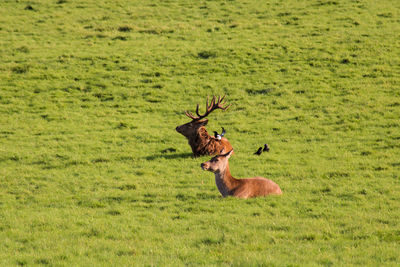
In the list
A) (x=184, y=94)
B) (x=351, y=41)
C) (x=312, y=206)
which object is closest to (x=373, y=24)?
(x=351, y=41)

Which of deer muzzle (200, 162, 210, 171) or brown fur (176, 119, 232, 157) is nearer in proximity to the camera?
deer muzzle (200, 162, 210, 171)

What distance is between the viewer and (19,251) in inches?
374

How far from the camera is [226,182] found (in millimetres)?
12320

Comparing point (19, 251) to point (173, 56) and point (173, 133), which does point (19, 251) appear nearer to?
point (173, 133)

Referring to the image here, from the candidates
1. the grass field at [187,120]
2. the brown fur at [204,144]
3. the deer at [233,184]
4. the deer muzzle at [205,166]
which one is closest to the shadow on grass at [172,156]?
the grass field at [187,120]

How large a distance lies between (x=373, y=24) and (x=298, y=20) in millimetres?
4723

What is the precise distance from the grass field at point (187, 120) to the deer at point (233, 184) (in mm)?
338

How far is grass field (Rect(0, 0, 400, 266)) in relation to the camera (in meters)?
9.78

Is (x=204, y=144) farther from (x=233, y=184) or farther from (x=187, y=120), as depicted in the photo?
(x=233, y=184)

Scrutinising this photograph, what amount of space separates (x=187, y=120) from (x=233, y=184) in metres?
9.20

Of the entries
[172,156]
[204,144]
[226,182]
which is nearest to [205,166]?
[226,182]

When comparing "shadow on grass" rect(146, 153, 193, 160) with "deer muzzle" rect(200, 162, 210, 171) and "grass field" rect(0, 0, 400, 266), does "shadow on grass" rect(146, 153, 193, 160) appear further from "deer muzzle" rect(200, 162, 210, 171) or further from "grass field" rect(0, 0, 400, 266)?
"deer muzzle" rect(200, 162, 210, 171)

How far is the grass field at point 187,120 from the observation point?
32.1 ft

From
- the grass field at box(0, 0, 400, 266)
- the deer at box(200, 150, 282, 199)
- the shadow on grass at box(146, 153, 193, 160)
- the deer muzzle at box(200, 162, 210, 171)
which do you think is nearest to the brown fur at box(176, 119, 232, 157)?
the shadow on grass at box(146, 153, 193, 160)
